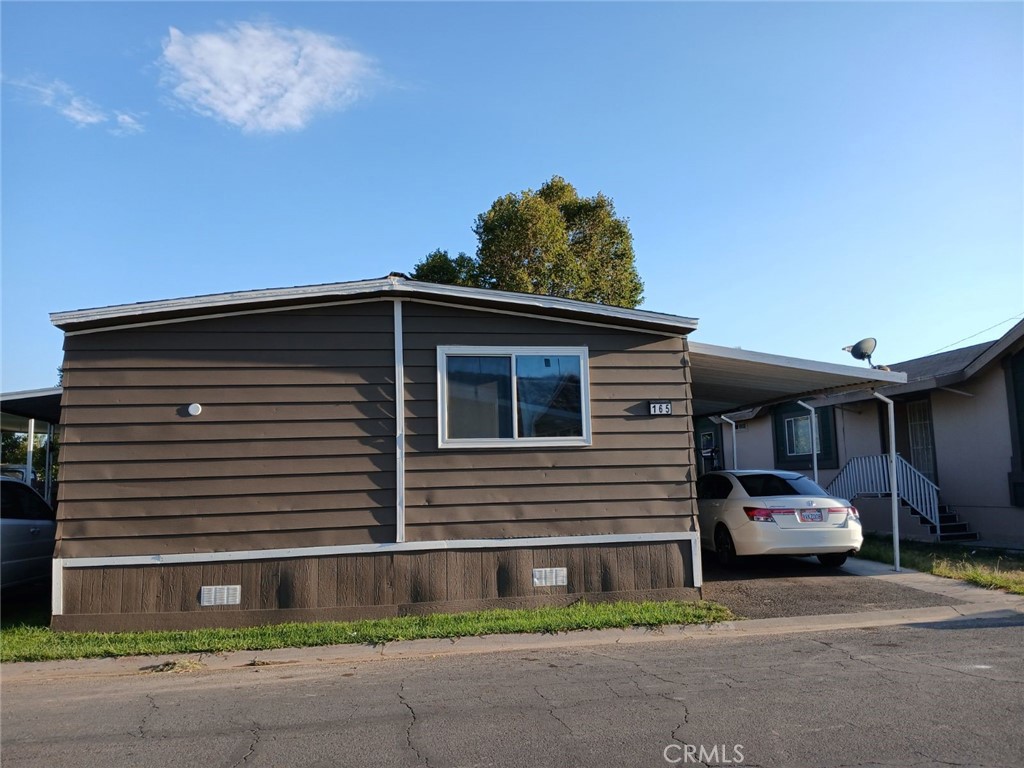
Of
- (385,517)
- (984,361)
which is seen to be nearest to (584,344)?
(385,517)

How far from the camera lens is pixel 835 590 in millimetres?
9516

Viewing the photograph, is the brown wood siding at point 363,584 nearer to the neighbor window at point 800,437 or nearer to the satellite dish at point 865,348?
the satellite dish at point 865,348

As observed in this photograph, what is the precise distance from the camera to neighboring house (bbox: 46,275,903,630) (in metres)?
8.10

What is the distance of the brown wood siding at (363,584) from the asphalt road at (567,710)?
53.1 inches

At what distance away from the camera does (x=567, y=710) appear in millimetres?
5270

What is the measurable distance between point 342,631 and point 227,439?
7.83 feet

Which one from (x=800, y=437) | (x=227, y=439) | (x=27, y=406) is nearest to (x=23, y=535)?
(x=27, y=406)

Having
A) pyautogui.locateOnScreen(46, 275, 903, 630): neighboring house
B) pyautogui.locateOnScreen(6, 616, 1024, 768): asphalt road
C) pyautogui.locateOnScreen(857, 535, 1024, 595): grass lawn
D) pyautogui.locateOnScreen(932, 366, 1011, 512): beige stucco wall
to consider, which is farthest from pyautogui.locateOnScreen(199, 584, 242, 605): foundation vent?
pyautogui.locateOnScreen(932, 366, 1011, 512): beige stucco wall

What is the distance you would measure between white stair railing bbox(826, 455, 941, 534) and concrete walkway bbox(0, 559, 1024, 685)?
610 centimetres

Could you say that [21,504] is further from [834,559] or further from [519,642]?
[834,559]

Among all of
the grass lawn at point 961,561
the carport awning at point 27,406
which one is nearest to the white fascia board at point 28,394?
the carport awning at point 27,406

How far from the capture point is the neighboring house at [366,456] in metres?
8.10

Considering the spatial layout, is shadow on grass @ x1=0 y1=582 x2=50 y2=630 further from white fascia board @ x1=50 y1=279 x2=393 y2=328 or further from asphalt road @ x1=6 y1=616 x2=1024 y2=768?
white fascia board @ x1=50 y1=279 x2=393 y2=328

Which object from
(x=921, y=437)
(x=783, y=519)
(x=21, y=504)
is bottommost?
(x=783, y=519)
